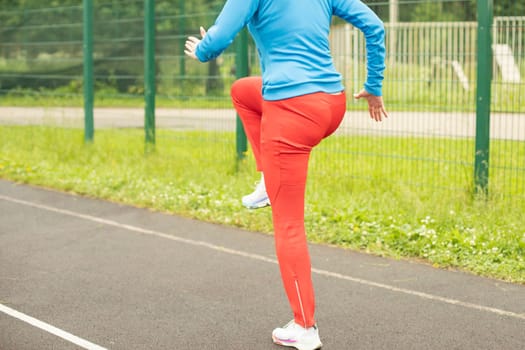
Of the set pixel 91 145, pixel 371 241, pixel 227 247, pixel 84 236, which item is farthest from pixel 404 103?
pixel 91 145

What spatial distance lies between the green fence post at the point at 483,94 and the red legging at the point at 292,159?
397 cm

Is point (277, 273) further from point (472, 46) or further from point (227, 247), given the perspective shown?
point (472, 46)

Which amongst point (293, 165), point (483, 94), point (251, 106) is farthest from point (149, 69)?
point (293, 165)

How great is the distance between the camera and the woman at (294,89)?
4168 millimetres

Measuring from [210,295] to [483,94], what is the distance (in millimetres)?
3623

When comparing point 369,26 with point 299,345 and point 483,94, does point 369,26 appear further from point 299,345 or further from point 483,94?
point 483,94

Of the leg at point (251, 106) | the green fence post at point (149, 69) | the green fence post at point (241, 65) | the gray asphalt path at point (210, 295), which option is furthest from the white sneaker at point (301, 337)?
the green fence post at point (149, 69)

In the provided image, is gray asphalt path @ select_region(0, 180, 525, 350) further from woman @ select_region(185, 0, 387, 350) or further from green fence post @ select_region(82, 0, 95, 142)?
green fence post @ select_region(82, 0, 95, 142)

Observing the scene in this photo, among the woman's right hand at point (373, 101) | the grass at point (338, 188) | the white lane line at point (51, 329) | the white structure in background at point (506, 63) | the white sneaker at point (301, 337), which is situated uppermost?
the white structure in background at point (506, 63)

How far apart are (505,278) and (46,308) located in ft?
10.7

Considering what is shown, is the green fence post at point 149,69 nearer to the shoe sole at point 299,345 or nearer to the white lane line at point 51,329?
the white lane line at point 51,329

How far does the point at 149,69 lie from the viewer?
11352 mm

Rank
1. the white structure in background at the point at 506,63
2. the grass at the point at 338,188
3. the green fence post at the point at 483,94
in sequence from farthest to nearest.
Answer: the green fence post at the point at 483,94
the white structure in background at the point at 506,63
the grass at the point at 338,188

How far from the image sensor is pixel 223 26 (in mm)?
4059
